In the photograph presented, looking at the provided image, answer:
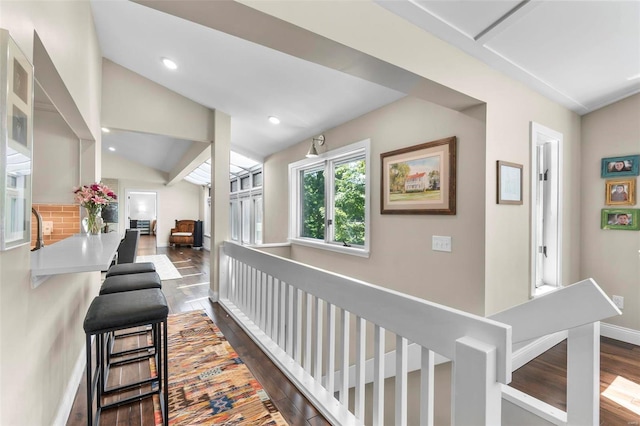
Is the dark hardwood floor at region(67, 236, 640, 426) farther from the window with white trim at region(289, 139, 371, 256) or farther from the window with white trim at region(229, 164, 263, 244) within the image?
the window with white trim at region(229, 164, 263, 244)

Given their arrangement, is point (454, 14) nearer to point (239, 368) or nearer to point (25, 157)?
point (25, 157)

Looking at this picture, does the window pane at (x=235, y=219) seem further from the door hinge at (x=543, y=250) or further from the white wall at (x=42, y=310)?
the door hinge at (x=543, y=250)

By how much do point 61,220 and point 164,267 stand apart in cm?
391

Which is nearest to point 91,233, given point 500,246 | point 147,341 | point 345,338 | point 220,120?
point 147,341

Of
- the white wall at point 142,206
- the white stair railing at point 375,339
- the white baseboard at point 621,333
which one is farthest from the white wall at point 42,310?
the white wall at point 142,206

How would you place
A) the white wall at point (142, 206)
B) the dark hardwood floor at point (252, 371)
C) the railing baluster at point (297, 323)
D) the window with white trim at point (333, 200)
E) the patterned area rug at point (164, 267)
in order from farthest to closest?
the white wall at point (142, 206) < the patterned area rug at point (164, 267) < the window with white trim at point (333, 200) < the railing baluster at point (297, 323) < the dark hardwood floor at point (252, 371)

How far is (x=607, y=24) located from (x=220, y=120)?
153 inches

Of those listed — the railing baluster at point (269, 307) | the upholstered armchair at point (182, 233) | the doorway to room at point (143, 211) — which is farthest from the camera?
the doorway to room at point (143, 211)

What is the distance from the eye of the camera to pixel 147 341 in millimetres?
2734

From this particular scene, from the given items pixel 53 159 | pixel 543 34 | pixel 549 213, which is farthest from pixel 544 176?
pixel 53 159

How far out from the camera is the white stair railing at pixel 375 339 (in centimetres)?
88

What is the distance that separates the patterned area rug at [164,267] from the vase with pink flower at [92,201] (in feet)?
9.86

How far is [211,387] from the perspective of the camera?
199 cm

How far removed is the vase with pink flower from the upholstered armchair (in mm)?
7932
